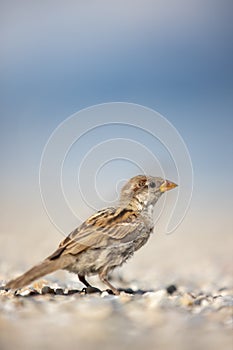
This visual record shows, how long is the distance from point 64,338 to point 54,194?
1.29m

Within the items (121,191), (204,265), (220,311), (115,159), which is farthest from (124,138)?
(204,265)

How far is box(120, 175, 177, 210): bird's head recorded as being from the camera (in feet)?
17.9

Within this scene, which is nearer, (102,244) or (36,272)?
(36,272)

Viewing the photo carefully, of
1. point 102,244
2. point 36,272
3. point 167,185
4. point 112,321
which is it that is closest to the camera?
point 112,321

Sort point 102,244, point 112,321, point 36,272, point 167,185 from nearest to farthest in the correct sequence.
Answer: point 112,321, point 36,272, point 102,244, point 167,185

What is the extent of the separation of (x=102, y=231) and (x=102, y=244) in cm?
11

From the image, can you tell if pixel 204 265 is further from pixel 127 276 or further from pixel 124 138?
pixel 124 138

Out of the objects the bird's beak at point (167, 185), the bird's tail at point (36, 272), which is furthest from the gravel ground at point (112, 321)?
the bird's beak at point (167, 185)

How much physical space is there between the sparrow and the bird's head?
113 millimetres

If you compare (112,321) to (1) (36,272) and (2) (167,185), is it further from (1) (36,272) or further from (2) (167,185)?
(2) (167,185)

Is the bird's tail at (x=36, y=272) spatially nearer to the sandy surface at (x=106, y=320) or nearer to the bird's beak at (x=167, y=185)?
the sandy surface at (x=106, y=320)

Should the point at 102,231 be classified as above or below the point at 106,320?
above

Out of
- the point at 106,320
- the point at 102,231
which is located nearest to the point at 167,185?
the point at 102,231

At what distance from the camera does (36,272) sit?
14.6 feet
